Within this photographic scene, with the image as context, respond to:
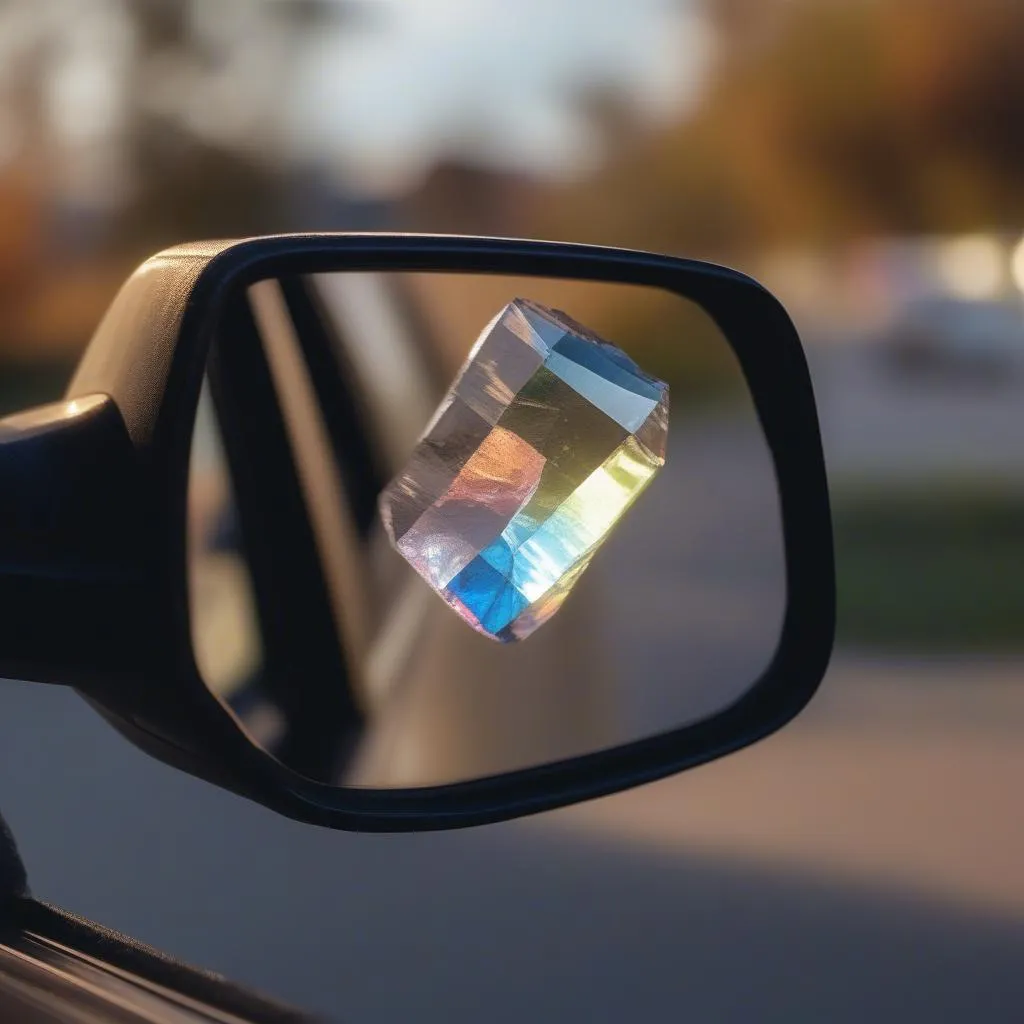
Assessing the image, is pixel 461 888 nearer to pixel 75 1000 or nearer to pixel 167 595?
pixel 75 1000

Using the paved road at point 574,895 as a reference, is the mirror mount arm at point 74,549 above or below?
above

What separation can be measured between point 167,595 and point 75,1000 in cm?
57

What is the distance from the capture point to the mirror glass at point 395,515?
107 centimetres

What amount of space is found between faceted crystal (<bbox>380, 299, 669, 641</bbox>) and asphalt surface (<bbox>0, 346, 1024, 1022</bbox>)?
1.59 meters

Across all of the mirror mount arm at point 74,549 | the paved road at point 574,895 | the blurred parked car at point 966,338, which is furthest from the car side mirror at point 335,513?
the blurred parked car at point 966,338

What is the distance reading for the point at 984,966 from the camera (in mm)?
3689

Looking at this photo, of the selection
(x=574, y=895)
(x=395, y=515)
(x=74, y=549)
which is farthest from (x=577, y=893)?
(x=74, y=549)

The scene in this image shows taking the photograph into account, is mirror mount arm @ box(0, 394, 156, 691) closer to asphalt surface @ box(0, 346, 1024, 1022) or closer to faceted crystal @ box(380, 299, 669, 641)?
faceted crystal @ box(380, 299, 669, 641)

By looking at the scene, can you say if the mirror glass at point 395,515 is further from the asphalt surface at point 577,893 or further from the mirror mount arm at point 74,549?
the asphalt surface at point 577,893

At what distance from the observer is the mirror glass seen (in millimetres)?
1074

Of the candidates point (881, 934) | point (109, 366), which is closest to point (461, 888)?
point (881, 934)

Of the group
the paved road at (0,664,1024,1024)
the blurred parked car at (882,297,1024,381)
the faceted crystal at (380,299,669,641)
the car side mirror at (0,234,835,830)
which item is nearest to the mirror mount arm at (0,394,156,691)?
the car side mirror at (0,234,835,830)

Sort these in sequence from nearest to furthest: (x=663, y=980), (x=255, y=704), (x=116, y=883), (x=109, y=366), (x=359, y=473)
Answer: (x=109, y=366) < (x=255, y=704) < (x=359, y=473) < (x=116, y=883) < (x=663, y=980)

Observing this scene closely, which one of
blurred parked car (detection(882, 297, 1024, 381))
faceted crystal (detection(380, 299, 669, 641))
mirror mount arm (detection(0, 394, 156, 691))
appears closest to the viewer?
mirror mount arm (detection(0, 394, 156, 691))
